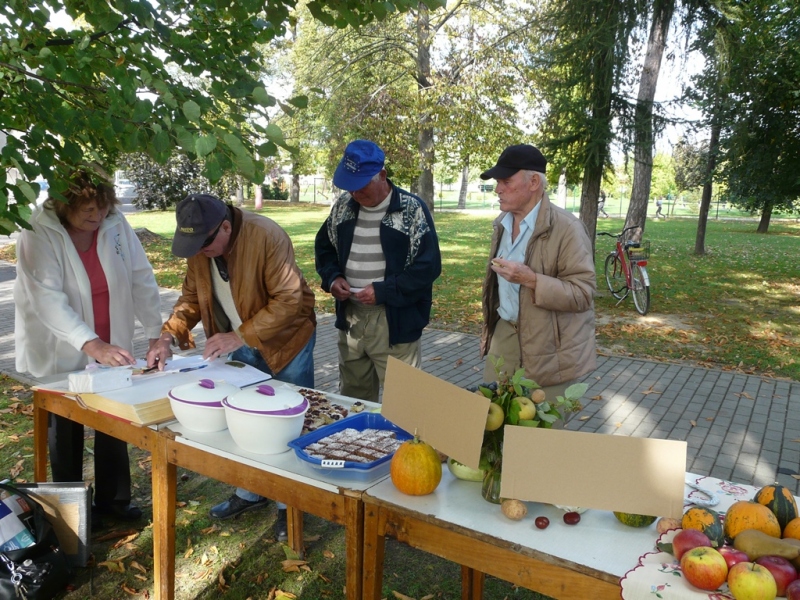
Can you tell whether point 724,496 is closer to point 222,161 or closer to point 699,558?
point 699,558

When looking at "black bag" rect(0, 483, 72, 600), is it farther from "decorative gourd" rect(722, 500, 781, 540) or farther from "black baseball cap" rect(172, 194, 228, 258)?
"decorative gourd" rect(722, 500, 781, 540)

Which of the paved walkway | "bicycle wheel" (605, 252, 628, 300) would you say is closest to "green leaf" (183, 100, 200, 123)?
the paved walkway

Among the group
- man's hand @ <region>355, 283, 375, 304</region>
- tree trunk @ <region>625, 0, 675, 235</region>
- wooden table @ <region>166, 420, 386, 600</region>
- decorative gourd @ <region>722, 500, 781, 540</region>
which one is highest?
tree trunk @ <region>625, 0, 675, 235</region>

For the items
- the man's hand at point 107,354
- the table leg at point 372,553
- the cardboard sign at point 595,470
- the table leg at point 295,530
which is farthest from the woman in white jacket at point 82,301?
the cardboard sign at point 595,470

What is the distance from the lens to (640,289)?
9.31 meters

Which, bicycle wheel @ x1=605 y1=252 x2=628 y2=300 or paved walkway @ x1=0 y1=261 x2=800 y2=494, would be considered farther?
bicycle wheel @ x1=605 y1=252 x2=628 y2=300

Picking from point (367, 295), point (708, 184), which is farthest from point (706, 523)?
point (708, 184)

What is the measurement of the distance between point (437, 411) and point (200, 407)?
3.09ft

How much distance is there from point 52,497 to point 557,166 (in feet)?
25.7

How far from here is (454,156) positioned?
890 inches

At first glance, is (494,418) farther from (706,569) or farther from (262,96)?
(262,96)

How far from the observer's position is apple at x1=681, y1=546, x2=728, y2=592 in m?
1.39

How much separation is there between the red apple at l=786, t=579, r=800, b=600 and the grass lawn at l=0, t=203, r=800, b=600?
73.2 inches

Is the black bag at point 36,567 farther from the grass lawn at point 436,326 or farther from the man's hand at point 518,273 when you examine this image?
the man's hand at point 518,273
